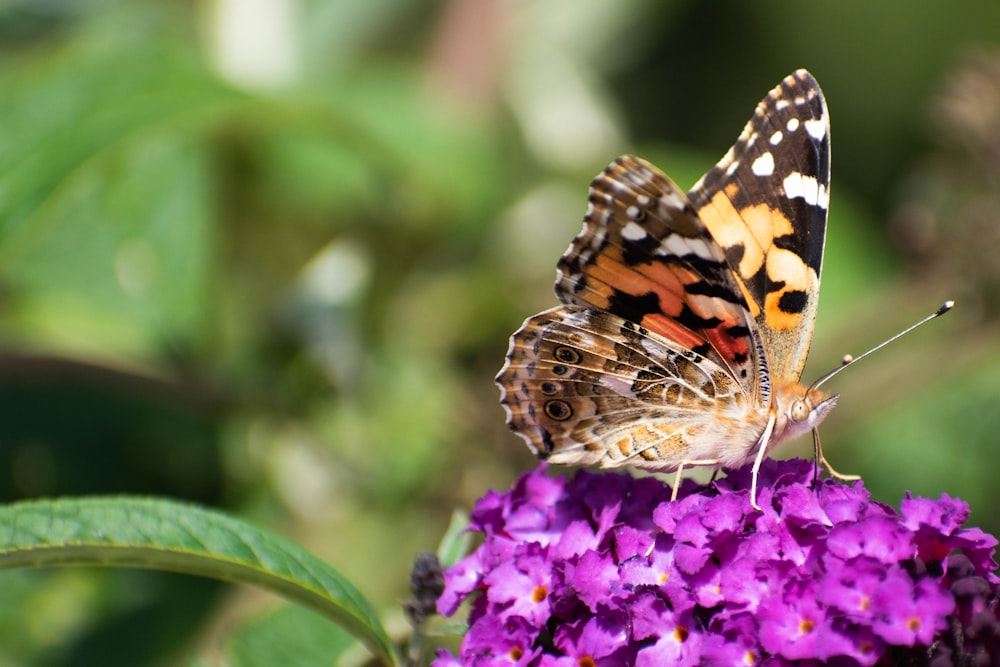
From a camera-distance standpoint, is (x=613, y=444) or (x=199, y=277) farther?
(x=199, y=277)

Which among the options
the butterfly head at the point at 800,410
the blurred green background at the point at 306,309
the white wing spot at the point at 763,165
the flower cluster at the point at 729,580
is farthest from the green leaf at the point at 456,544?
the white wing spot at the point at 763,165

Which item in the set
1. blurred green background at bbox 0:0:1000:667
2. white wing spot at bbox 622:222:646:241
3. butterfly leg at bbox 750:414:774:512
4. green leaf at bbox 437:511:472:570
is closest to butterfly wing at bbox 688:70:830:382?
butterfly leg at bbox 750:414:774:512

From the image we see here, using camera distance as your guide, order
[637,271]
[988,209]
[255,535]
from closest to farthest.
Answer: [255,535]
[637,271]
[988,209]

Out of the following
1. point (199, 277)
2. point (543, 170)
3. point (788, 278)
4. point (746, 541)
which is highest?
point (543, 170)

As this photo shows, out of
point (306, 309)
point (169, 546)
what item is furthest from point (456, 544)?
point (306, 309)

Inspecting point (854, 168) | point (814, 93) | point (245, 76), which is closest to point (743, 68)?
point (854, 168)

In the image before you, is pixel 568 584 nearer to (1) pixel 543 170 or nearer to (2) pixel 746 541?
(2) pixel 746 541

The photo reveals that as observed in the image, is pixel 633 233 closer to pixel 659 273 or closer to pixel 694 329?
pixel 659 273

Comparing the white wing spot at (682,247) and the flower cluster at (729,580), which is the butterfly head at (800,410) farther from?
the white wing spot at (682,247)
